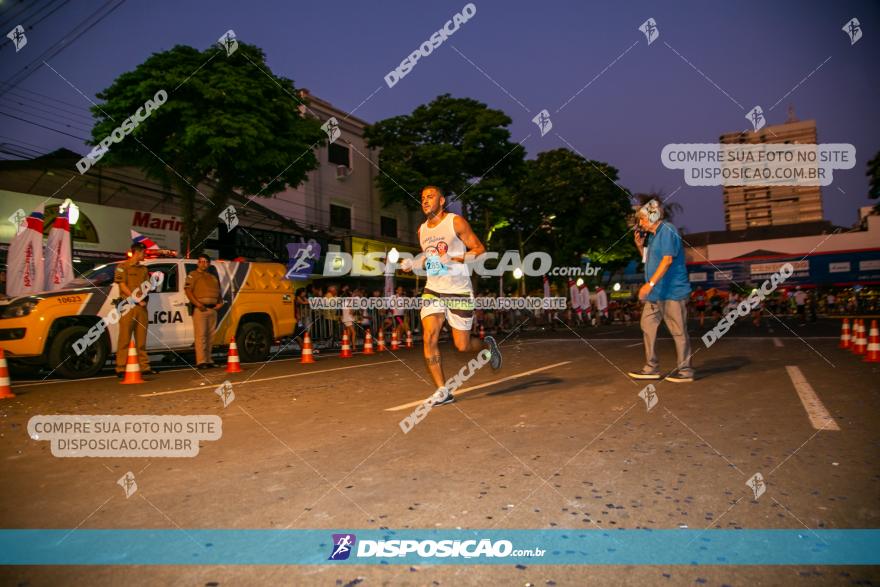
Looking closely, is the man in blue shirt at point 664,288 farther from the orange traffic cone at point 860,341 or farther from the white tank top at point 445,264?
the orange traffic cone at point 860,341

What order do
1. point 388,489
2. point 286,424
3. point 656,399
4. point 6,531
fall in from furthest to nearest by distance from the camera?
point 656,399 → point 286,424 → point 388,489 → point 6,531

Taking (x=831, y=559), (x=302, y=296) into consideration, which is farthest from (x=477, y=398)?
(x=302, y=296)

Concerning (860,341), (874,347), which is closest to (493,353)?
(874,347)

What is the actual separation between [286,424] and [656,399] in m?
3.64

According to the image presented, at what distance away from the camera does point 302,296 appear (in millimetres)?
17781

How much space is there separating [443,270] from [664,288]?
3.09m

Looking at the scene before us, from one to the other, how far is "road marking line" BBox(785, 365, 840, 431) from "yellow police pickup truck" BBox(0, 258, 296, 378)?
9675mm

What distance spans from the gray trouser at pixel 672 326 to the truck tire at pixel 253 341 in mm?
8139

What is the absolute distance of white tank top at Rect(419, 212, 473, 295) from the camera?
5.93 meters

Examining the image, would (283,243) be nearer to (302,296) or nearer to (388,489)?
(302,296)

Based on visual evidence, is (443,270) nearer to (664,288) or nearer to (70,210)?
(664,288)

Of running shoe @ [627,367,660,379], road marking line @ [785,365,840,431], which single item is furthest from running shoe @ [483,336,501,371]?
road marking line @ [785,365,840,431]

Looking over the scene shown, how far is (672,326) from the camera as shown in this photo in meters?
7.05

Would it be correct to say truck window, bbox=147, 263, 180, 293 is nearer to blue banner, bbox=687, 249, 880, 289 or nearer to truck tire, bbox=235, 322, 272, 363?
truck tire, bbox=235, 322, 272, 363
